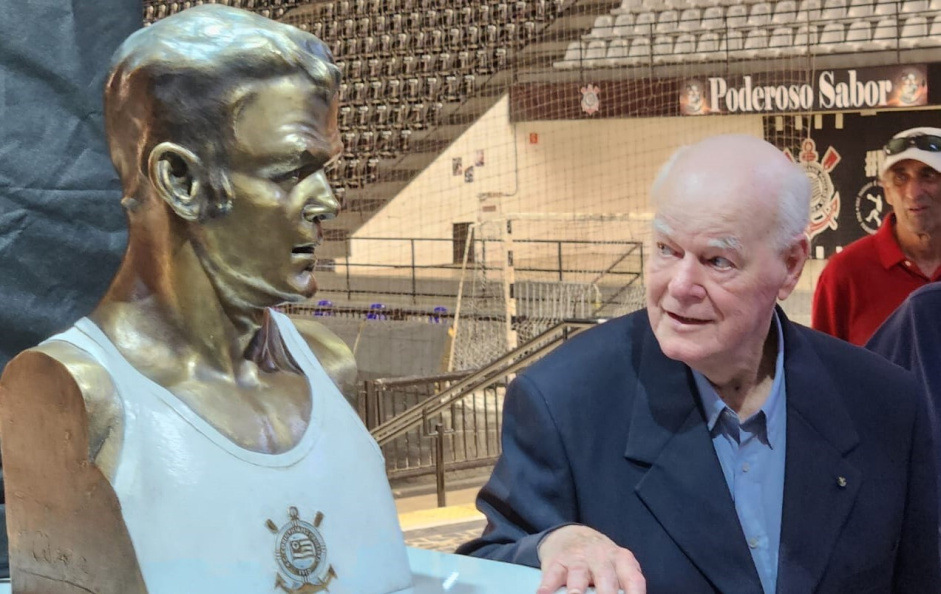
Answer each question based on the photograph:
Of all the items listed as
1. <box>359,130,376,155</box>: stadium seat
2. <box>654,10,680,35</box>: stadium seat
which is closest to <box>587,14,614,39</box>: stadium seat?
<box>654,10,680,35</box>: stadium seat

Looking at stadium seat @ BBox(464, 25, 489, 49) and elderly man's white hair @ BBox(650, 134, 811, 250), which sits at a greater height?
stadium seat @ BBox(464, 25, 489, 49)

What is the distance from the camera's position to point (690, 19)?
12.4m

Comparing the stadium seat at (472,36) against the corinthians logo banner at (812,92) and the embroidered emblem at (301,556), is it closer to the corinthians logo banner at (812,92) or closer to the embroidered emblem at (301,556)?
the corinthians logo banner at (812,92)

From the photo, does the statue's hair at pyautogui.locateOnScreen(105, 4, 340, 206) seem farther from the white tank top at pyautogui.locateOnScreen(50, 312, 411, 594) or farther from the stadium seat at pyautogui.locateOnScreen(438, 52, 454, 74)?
the stadium seat at pyautogui.locateOnScreen(438, 52, 454, 74)

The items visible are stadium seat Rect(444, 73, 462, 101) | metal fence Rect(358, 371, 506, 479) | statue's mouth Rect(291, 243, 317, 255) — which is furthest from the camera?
stadium seat Rect(444, 73, 462, 101)

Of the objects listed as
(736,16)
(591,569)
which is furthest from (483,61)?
(591,569)

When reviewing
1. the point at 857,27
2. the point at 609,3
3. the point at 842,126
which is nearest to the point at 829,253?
the point at 842,126

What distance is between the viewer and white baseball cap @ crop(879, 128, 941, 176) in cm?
312

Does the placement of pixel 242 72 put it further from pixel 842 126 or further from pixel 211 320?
pixel 842 126

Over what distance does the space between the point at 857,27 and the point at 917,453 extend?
10.6 metres

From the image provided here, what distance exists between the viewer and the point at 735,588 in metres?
1.62

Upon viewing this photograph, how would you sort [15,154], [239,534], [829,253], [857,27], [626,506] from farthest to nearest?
[829,253]
[857,27]
[626,506]
[15,154]
[239,534]

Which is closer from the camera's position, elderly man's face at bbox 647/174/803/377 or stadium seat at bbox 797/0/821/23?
elderly man's face at bbox 647/174/803/377

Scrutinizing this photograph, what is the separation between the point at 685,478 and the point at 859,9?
11098mm
